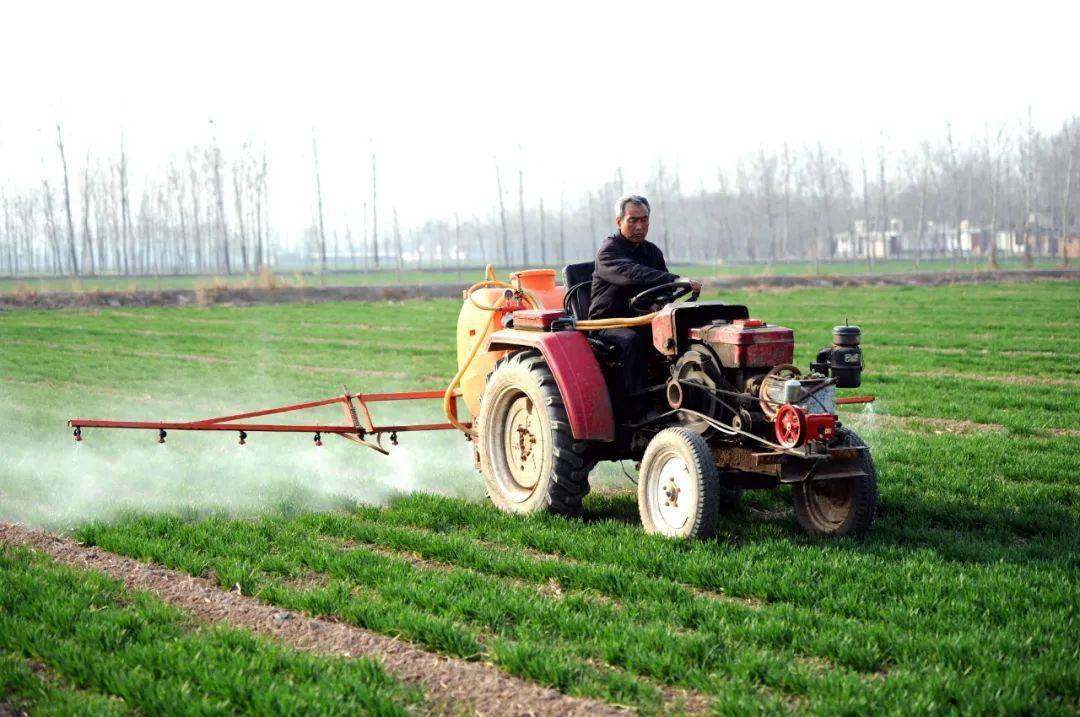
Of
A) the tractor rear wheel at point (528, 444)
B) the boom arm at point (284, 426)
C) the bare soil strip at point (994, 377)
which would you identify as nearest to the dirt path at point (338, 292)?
the bare soil strip at point (994, 377)

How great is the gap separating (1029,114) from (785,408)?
84818mm

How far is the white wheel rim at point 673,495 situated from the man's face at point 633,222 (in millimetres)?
1719

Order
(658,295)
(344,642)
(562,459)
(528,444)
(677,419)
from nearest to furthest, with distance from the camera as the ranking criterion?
(344,642) → (677,419) → (562,459) → (658,295) → (528,444)

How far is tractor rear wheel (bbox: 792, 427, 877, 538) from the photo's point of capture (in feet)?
21.6

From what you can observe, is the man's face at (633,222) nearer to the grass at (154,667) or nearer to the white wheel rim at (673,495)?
the white wheel rim at (673,495)

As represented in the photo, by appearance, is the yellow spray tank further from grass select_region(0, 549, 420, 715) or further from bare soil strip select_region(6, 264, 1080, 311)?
bare soil strip select_region(6, 264, 1080, 311)

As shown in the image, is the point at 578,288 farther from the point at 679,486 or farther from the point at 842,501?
the point at 842,501

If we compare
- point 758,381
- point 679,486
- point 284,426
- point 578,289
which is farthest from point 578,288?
point 284,426

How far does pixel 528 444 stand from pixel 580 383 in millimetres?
882

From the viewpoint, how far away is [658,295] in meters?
7.32

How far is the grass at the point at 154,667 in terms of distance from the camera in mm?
4277

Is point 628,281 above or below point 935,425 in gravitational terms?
above

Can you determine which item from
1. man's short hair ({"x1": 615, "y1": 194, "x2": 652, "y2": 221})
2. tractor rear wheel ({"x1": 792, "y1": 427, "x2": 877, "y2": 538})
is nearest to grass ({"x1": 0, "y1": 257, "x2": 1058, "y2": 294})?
man's short hair ({"x1": 615, "y1": 194, "x2": 652, "y2": 221})

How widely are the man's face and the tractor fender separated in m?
0.78
